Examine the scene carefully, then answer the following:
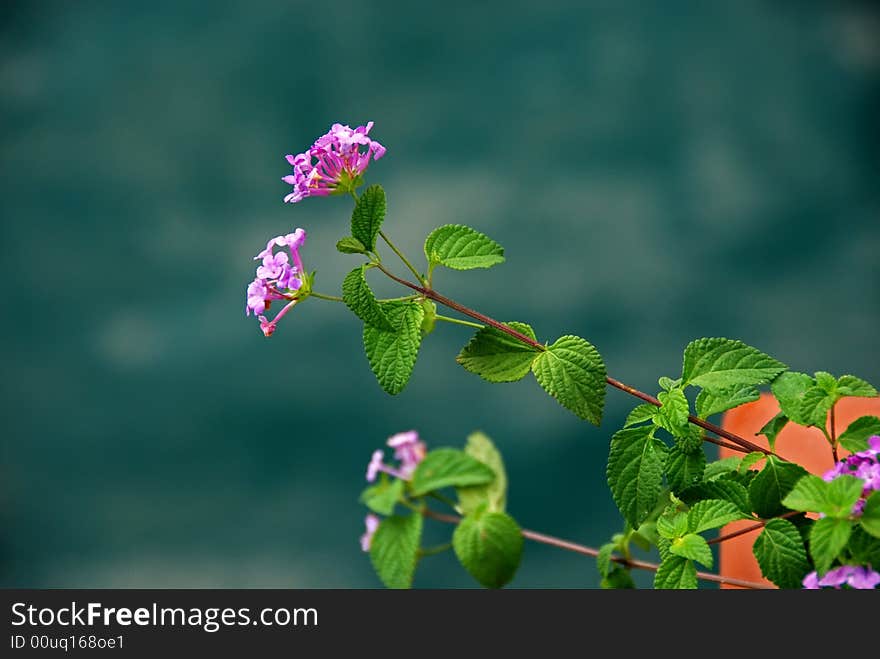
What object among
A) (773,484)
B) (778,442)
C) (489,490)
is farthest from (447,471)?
(778,442)

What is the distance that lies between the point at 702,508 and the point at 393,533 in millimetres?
237

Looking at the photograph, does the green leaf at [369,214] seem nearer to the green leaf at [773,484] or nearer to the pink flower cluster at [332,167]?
the pink flower cluster at [332,167]

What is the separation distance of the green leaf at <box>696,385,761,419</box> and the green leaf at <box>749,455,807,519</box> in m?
0.05

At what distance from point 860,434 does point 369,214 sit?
41cm

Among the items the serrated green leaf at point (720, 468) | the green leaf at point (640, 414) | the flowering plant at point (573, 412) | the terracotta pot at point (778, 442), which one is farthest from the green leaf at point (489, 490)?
the terracotta pot at point (778, 442)

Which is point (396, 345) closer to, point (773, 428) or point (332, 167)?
point (332, 167)

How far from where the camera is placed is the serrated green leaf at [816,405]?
0.67 meters

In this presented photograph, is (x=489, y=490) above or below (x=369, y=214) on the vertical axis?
below

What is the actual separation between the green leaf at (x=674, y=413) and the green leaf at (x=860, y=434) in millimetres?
125

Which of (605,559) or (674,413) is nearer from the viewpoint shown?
(674,413)

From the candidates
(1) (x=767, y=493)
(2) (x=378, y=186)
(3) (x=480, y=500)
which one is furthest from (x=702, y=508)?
(2) (x=378, y=186)

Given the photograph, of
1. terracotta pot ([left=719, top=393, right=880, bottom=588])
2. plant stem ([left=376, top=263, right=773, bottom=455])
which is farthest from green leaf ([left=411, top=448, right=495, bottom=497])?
terracotta pot ([left=719, top=393, right=880, bottom=588])

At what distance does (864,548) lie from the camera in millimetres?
617
